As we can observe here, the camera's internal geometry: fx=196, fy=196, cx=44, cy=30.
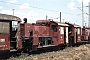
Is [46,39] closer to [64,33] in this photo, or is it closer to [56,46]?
[56,46]

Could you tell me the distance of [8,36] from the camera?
15.2 m

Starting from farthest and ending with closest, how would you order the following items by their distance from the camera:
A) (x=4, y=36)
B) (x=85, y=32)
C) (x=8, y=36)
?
1. (x=85, y=32)
2. (x=8, y=36)
3. (x=4, y=36)

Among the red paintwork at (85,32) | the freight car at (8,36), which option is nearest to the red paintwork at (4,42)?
the freight car at (8,36)

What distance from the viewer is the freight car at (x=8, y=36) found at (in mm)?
14769

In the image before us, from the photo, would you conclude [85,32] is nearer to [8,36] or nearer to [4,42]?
[8,36]

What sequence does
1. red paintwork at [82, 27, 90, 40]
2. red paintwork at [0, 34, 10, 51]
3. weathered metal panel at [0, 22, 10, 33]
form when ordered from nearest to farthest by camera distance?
red paintwork at [0, 34, 10, 51] < weathered metal panel at [0, 22, 10, 33] < red paintwork at [82, 27, 90, 40]

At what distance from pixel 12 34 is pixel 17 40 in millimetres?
679

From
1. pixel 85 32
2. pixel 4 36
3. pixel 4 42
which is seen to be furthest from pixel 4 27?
pixel 85 32

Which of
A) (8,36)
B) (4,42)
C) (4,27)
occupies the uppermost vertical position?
(4,27)

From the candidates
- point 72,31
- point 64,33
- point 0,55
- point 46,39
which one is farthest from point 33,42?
point 72,31

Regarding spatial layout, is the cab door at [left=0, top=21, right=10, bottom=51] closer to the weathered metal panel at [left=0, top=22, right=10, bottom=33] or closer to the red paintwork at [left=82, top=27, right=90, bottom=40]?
the weathered metal panel at [left=0, top=22, right=10, bottom=33]

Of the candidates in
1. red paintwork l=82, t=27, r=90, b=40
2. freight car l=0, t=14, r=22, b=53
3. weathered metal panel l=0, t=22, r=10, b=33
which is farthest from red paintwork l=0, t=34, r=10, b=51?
red paintwork l=82, t=27, r=90, b=40

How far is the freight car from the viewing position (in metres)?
14.8

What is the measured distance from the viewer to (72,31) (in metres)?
30.0
